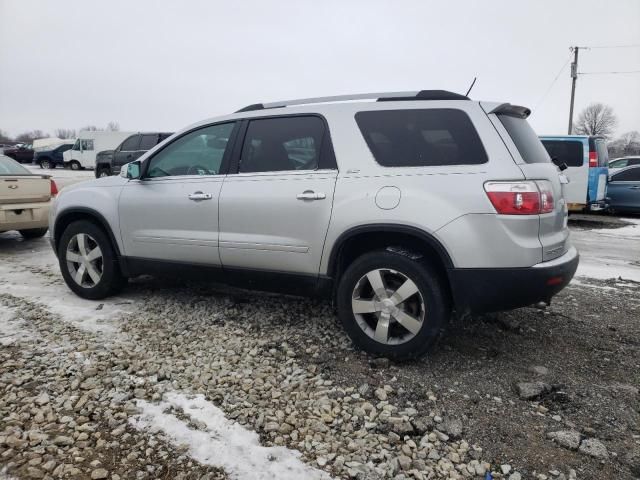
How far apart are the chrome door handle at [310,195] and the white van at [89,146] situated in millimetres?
29218

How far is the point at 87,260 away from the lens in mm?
4773

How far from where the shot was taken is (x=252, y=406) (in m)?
2.87

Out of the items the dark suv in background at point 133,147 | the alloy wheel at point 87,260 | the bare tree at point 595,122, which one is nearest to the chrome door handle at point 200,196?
the alloy wheel at point 87,260

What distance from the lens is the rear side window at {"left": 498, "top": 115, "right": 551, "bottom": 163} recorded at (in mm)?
3263

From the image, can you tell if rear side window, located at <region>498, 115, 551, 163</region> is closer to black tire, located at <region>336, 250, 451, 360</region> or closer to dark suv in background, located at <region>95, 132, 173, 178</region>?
black tire, located at <region>336, 250, 451, 360</region>

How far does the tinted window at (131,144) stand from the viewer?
17.2m

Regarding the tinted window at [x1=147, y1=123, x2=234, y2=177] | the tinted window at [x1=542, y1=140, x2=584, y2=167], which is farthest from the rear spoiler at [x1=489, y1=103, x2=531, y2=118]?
the tinted window at [x1=542, y1=140, x2=584, y2=167]

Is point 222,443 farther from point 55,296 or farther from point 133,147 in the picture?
point 133,147

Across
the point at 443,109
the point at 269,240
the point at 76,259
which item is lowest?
the point at 76,259

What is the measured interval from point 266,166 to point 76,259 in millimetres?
2366

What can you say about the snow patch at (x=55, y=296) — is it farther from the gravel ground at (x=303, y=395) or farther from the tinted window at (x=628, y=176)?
the tinted window at (x=628, y=176)

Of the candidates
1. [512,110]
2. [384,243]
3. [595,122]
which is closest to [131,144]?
[384,243]

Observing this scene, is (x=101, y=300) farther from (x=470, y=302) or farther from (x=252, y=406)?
(x=470, y=302)

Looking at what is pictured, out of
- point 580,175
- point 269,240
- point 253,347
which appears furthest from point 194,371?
point 580,175
